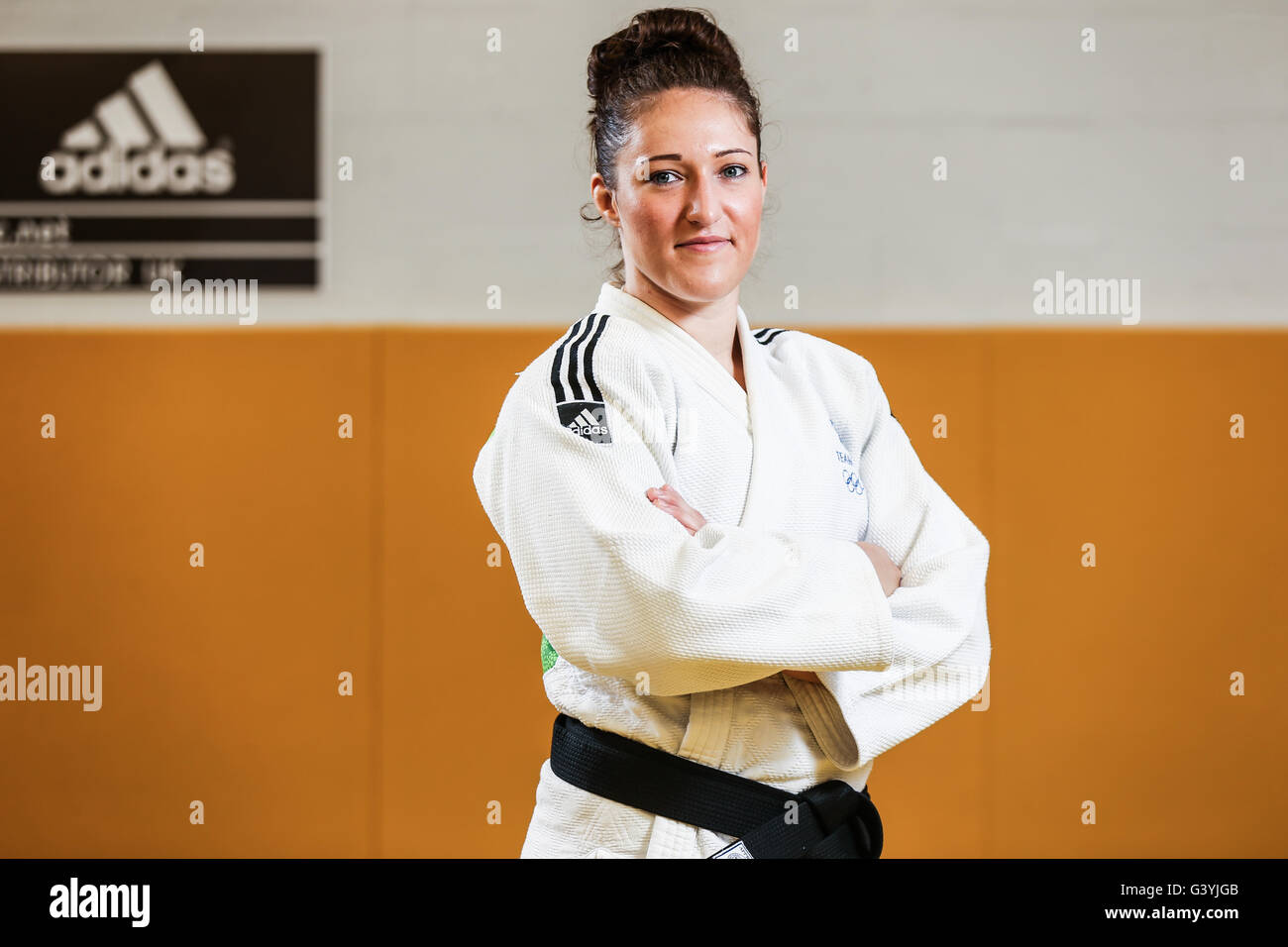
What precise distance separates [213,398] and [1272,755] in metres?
3.00

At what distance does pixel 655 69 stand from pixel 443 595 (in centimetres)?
176

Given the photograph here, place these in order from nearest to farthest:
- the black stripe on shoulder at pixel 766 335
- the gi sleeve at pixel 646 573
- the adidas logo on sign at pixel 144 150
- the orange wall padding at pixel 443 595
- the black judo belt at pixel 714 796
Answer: the gi sleeve at pixel 646 573
the black judo belt at pixel 714 796
the black stripe on shoulder at pixel 766 335
the orange wall padding at pixel 443 595
the adidas logo on sign at pixel 144 150

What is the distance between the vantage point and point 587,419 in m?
1.27

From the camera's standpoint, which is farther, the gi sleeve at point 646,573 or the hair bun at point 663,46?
the hair bun at point 663,46

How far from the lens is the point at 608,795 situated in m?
1.33

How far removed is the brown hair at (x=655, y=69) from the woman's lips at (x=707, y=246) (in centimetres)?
15

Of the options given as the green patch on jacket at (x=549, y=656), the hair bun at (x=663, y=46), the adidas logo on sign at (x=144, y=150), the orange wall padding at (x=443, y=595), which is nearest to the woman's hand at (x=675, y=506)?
the green patch on jacket at (x=549, y=656)

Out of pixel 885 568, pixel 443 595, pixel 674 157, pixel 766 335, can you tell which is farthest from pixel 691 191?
pixel 443 595

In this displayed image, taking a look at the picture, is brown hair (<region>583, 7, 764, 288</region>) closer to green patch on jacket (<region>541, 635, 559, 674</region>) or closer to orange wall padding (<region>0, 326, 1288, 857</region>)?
green patch on jacket (<region>541, 635, 559, 674</region>)

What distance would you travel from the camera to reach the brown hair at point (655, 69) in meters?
1.41

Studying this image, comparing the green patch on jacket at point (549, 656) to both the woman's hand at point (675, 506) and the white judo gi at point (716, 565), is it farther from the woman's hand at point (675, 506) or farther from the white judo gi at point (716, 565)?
the woman's hand at point (675, 506)

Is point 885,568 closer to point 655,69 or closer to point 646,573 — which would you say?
point 646,573

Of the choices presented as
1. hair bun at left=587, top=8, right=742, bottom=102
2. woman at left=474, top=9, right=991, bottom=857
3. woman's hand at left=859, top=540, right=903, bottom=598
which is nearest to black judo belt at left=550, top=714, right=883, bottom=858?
woman at left=474, top=9, right=991, bottom=857

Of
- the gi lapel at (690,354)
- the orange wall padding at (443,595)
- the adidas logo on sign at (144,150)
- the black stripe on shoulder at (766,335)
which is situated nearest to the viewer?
the gi lapel at (690,354)
